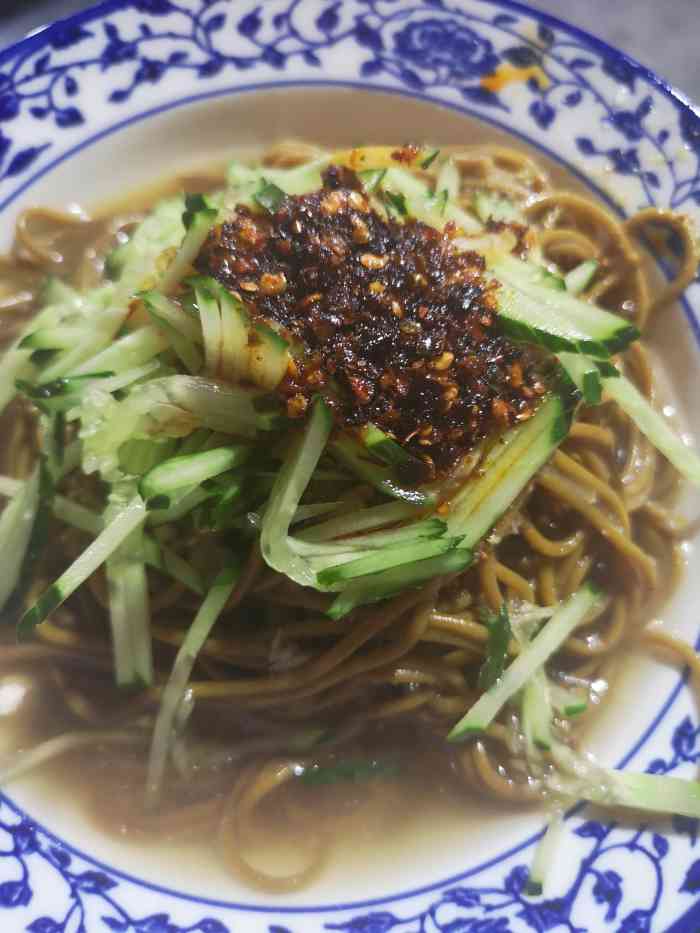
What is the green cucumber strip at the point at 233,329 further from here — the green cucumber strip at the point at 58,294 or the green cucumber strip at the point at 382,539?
the green cucumber strip at the point at 58,294

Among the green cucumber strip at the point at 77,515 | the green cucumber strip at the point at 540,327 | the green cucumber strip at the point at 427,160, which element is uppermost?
the green cucumber strip at the point at 427,160

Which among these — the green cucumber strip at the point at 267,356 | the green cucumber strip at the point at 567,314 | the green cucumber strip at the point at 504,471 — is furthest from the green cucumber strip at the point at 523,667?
the green cucumber strip at the point at 267,356

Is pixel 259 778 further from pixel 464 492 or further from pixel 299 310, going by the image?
pixel 299 310

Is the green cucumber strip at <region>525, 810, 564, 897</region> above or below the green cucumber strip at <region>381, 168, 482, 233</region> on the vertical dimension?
below

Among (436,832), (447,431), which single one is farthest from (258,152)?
(436,832)

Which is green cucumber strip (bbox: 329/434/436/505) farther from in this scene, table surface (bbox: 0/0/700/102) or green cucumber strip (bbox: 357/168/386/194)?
table surface (bbox: 0/0/700/102)

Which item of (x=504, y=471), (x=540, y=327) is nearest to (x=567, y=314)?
(x=540, y=327)

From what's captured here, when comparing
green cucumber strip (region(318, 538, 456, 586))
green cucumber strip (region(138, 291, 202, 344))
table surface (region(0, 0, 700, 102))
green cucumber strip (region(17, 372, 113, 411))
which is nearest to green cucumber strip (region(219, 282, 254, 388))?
green cucumber strip (region(138, 291, 202, 344))
